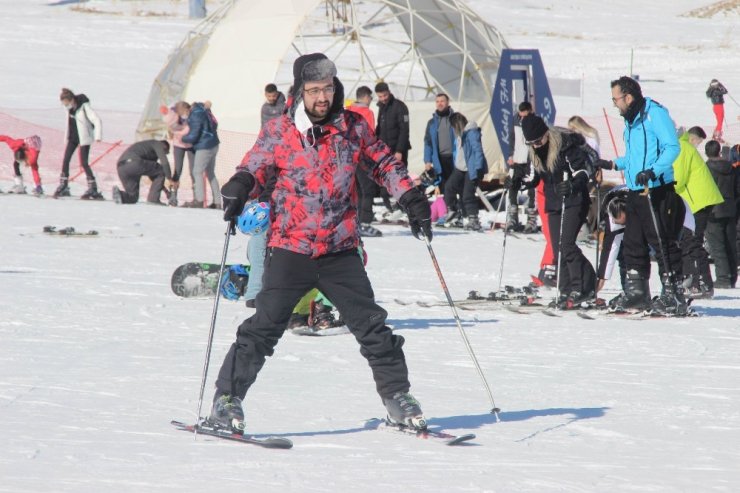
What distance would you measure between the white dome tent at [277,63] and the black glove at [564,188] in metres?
11.3

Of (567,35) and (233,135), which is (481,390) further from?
Answer: (567,35)

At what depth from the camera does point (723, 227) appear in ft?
42.9

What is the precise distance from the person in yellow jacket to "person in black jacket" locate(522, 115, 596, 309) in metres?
1.10

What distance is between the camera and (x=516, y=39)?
44469 millimetres

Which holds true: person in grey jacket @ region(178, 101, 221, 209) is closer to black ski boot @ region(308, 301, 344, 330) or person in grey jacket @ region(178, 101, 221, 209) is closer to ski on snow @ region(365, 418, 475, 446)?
black ski boot @ region(308, 301, 344, 330)

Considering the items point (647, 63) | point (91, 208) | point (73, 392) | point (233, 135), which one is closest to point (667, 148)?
point (73, 392)

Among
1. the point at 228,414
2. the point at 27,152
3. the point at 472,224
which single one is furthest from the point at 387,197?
the point at 228,414

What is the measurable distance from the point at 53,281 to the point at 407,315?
124 inches

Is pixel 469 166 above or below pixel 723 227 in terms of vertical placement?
above

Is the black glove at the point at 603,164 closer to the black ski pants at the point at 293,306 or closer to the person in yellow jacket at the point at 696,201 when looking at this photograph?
the person in yellow jacket at the point at 696,201

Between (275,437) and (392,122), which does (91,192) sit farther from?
(275,437)

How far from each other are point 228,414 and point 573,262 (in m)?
5.62

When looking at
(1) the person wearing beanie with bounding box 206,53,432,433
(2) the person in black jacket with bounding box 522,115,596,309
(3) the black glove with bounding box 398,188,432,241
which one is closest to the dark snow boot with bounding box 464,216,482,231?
(2) the person in black jacket with bounding box 522,115,596,309

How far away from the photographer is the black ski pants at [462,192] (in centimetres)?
1714
